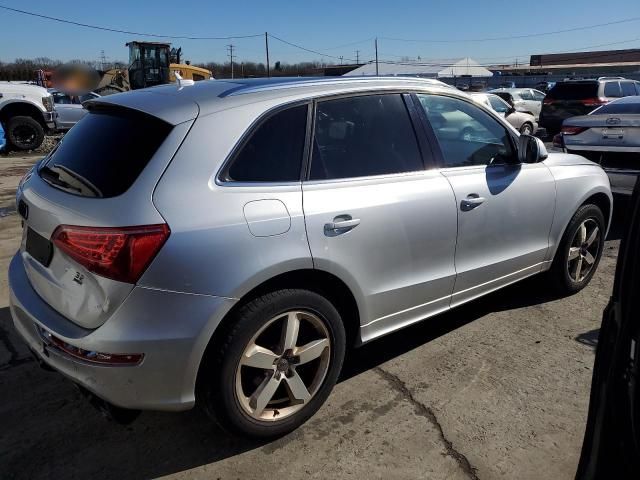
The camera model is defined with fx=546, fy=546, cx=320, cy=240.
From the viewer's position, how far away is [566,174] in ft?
13.3

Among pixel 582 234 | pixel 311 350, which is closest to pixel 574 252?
pixel 582 234

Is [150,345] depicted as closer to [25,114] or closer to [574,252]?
[574,252]

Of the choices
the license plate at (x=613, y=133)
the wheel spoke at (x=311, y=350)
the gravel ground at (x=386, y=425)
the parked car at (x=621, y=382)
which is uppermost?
the license plate at (x=613, y=133)

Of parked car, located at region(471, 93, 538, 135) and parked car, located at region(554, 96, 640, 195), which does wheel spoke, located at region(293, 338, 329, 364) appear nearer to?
parked car, located at region(554, 96, 640, 195)

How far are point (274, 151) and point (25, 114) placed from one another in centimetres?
1322

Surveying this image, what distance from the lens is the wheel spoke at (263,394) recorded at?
2598 millimetres

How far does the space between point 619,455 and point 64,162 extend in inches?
103

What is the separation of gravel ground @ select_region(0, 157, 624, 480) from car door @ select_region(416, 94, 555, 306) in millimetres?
492

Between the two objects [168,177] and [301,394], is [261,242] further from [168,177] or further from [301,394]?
[301,394]

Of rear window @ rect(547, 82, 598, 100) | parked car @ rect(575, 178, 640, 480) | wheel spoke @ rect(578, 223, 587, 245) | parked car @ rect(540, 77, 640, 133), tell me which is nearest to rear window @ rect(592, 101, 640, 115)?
wheel spoke @ rect(578, 223, 587, 245)

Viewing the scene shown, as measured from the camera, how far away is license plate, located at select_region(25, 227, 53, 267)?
2484mm

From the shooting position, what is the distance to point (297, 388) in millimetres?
2725

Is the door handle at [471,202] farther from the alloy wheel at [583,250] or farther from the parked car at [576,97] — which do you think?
the parked car at [576,97]

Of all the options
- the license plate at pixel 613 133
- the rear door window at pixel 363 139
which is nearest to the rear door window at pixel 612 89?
the license plate at pixel 613 133
